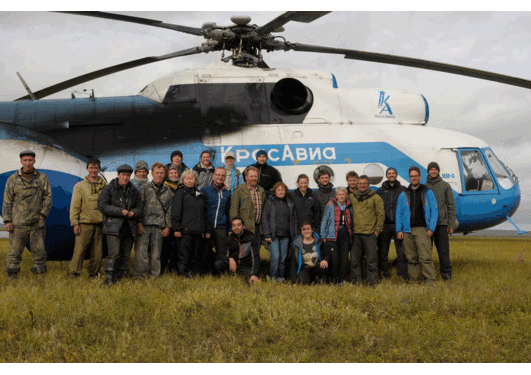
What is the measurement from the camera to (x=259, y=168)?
7812 millimetres

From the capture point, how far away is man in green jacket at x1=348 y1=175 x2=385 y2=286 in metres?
7.16

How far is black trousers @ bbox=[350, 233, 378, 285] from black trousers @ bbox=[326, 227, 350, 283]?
0.18 m

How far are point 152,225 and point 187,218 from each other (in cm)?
61

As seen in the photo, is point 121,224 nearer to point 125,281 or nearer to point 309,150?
point 125,281

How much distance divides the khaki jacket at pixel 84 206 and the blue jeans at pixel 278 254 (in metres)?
2.96

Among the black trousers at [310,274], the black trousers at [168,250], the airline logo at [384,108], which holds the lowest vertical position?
the black trousers at [310,274]

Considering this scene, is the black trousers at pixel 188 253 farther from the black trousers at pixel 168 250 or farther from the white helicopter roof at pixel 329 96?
the white helicopter roof at pixel 329 96

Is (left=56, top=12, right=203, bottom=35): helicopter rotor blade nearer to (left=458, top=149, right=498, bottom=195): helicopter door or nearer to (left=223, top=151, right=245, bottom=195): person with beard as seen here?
(left=223, top=151, right=245, bottom=195): person with beard

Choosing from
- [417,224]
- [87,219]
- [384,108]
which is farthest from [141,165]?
[384,108]

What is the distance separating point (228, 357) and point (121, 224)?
3.10 m

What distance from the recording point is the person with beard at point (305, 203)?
712 cm

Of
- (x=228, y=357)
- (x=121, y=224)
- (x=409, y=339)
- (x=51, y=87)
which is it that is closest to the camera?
(x=228, y=357)

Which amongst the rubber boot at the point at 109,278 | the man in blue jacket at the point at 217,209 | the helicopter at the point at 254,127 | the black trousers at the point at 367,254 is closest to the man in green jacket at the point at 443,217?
the helicopter at the point at 254,127

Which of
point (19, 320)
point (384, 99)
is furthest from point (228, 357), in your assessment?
point (384, 99)
